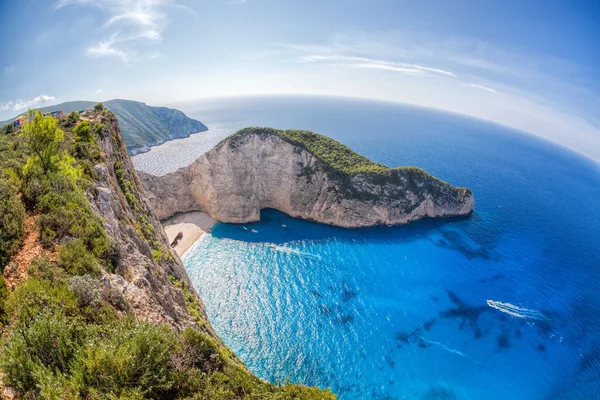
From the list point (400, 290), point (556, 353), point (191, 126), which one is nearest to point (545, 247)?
point (556, 353)

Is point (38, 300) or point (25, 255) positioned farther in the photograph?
point (25, 255)

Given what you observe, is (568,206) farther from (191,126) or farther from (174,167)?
(191,126)

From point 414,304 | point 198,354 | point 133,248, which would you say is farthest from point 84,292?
point 414,304

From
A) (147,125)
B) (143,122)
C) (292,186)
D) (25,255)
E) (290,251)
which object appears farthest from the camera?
(143,122)

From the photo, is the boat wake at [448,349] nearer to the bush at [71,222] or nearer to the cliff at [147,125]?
the bush at [71,222]

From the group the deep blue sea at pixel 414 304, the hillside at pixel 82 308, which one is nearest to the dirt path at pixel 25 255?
the hillside at pixel 82 308

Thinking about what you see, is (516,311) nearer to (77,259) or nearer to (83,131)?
(77,259)

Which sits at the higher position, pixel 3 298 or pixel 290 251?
pixel 3 298

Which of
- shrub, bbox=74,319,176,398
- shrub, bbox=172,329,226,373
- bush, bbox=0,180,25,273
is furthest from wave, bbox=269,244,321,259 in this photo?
shrub, bbox=74,319,176,398
